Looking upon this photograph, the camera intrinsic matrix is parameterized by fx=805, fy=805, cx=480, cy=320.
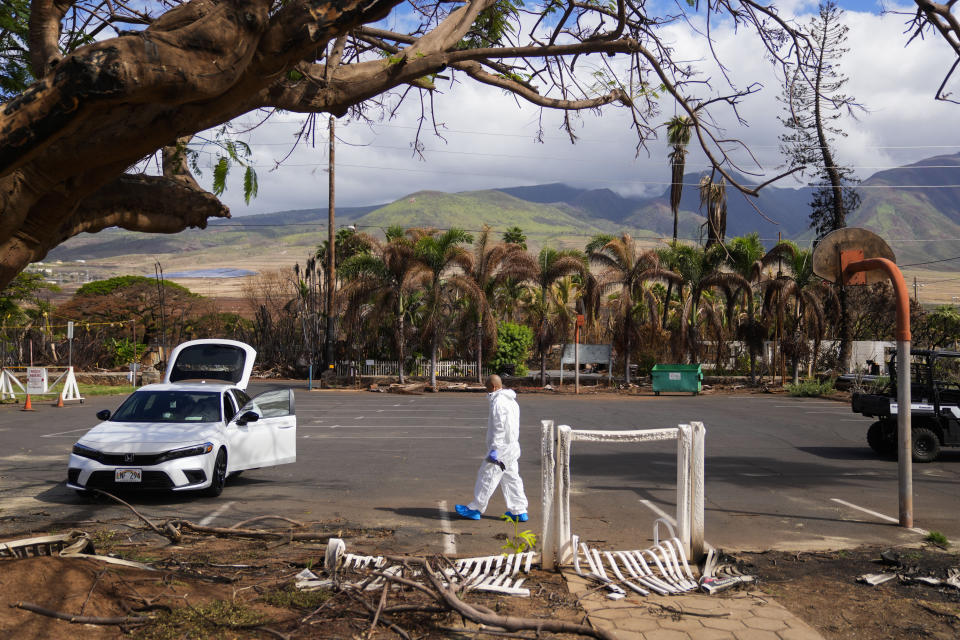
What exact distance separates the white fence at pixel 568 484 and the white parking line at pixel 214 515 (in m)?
4.06

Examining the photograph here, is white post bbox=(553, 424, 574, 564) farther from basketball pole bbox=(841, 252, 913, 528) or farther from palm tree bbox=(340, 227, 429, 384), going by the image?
palm tree bbox=(340, 227, 429, 384)

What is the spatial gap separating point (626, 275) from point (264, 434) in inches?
1046

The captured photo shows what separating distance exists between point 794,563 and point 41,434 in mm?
16727

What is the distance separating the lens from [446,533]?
864 centimetres

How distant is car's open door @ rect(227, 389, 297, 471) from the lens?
452 inches

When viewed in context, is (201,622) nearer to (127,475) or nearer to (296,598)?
(296,598)

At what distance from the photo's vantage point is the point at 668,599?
6.19 metres

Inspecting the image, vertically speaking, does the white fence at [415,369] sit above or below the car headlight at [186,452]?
above

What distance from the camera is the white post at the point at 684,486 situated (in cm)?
700

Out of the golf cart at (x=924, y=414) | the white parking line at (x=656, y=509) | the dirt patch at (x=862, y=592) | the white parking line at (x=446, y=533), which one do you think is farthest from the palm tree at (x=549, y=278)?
the dirt patch at (x=862, y=592)

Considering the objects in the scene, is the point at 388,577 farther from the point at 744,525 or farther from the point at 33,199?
the point at 744,525

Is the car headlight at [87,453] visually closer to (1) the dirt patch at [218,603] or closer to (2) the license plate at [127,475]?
(2) the license plate at [127,475]

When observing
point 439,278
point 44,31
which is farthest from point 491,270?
point 44,31

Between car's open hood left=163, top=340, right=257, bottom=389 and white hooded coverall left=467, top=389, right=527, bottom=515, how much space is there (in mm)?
5627
